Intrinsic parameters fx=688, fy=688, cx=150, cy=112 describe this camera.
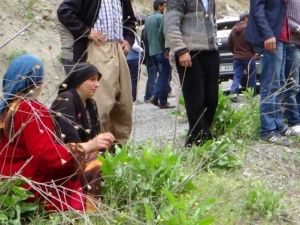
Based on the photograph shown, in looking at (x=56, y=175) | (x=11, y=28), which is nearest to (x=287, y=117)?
(x=56, y=175)

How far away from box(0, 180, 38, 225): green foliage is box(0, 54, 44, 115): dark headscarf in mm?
444

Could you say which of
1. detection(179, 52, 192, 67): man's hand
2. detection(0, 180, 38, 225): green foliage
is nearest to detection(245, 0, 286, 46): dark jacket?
detection(179, 52, 192, 67): man's hand

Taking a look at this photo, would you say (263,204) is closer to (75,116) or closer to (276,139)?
(75,116)

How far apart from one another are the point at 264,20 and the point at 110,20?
4.68 ft

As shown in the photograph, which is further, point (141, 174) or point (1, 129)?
point (141, 174)

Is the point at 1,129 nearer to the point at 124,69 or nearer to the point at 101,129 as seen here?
the point at 101,129

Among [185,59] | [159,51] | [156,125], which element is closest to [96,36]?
[185,59]

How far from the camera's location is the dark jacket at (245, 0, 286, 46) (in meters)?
6.10

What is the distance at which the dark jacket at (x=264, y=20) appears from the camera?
6098 mm

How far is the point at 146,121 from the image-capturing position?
9.46 meters

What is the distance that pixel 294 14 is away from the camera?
21.5 feet

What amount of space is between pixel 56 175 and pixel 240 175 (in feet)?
6.00

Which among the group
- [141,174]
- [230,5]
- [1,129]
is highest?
[1,129]

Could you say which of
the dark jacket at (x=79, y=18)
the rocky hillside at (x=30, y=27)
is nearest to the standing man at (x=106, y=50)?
the dark jacket at (x=79, y=18)
